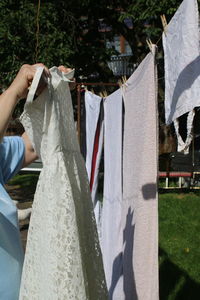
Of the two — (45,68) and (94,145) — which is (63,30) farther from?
(45,68)

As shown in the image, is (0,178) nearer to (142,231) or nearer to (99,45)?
(142,231)

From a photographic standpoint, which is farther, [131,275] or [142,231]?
[131,275]

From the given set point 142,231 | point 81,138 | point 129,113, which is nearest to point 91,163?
point 81,138

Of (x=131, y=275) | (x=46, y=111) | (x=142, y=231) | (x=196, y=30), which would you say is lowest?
(x=131, y=275)

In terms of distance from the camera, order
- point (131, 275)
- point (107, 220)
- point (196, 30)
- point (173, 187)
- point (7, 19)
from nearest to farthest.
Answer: point (196, 30) < point (131, 275) < point (107, 220) < point (7, 19) < point (173, 187)

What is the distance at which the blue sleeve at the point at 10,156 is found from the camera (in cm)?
170

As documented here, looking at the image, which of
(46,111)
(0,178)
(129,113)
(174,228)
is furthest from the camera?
(174,228)

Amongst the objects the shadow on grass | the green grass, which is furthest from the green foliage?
the shadow on grass

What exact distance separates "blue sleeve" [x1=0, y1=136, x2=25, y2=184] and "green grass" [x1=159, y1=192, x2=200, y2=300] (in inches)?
89.6

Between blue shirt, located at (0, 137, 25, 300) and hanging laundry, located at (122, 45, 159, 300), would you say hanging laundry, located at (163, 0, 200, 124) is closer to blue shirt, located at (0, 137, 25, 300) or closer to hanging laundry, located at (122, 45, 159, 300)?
hanging laundry, located at (122, 45, 159, 300)

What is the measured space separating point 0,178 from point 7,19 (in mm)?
6159

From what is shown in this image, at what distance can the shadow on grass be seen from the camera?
3496mm

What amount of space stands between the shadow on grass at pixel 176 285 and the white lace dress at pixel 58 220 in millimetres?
1999

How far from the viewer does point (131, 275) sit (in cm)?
243
